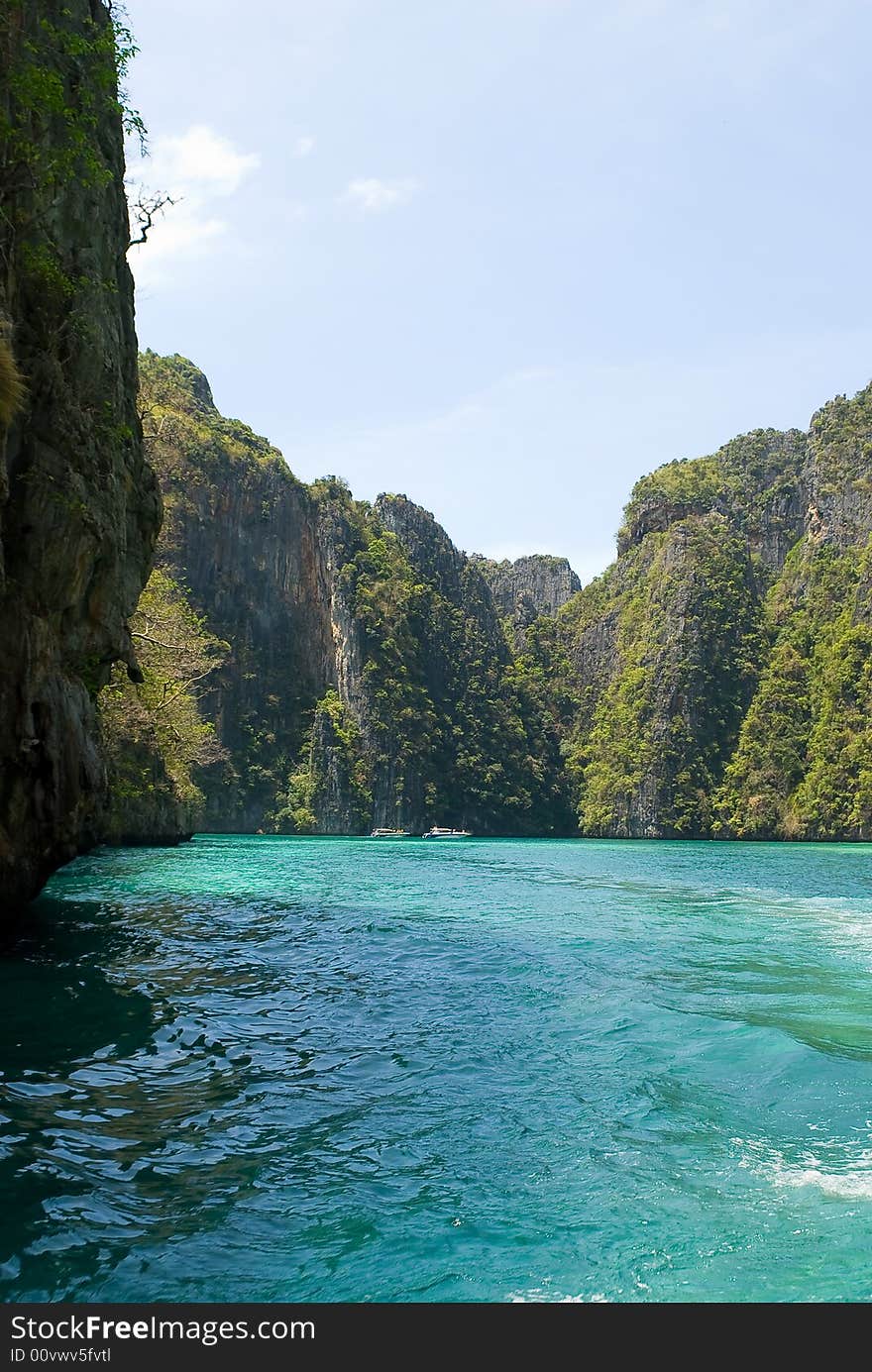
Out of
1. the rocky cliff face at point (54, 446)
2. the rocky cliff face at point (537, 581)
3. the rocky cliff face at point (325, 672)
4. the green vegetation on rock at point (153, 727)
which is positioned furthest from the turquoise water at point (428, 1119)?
the rocky cliff face at point (537, 581)

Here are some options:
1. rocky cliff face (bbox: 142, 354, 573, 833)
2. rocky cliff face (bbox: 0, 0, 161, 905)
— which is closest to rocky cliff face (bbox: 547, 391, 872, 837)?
rocky cliff face (bbox: 142, 354, 573, 833)

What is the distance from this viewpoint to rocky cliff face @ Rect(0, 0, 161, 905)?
12062 mm

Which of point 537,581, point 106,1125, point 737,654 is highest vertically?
point 537,581

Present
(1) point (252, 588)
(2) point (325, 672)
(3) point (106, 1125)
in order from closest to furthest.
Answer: (3) point (106, 1125) < (1) point (252, 588) < (2) point (325, 672)

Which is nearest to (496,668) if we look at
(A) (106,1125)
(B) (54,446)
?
(B) (54,446)

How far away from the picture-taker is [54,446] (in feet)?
44.2

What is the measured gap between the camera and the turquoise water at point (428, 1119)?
4.72 meters

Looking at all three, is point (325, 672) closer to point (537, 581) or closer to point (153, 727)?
point (153, 727)

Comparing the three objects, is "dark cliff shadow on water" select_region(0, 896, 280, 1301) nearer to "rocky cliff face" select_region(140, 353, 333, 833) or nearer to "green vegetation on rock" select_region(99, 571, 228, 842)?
"green vegetation on rock" select_region(99, 571, 228, 842)

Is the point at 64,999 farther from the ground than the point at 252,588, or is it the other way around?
the point at 252,588

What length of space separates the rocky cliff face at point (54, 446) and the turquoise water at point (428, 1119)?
8.37 feet

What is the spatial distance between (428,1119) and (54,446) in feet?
35.1

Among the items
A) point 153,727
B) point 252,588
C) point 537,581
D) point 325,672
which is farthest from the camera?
point 537,581
